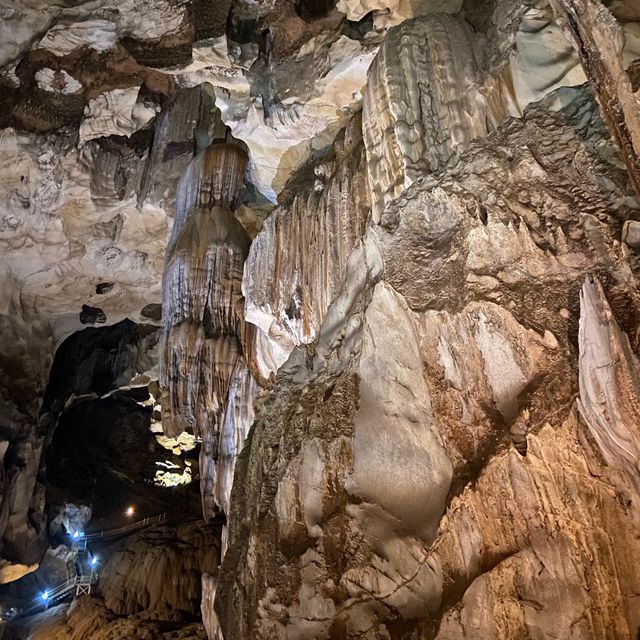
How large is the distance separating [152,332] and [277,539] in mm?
9624

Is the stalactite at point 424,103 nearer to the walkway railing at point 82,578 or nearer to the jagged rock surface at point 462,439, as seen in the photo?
the jagged rock surface at point 462,439

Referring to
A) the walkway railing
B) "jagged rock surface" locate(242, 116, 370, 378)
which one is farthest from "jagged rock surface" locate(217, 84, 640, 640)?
the walkway railing

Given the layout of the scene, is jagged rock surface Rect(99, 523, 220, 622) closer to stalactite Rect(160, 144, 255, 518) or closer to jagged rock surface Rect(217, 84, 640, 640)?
stalactite Rect(160, 144, 255, 518)

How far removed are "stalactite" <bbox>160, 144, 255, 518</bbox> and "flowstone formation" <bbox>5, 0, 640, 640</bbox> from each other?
0.03 m

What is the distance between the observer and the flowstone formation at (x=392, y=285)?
1.92m

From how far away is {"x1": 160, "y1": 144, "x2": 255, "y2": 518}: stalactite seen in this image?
232 inches

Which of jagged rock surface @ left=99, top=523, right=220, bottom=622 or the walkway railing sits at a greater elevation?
jagged rock surface @ left=99, top=523, right=220, bottom=622

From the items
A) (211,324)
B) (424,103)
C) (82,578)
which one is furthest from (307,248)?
(82,578)

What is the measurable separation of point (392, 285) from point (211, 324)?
3.83 m

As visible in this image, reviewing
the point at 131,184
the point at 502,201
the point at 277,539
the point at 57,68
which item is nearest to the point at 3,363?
the point at 131,184

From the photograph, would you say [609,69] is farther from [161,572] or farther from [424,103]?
[161,572]

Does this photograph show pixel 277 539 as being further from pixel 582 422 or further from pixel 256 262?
pixel 256 262

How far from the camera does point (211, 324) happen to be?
606cm

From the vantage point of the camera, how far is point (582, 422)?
6.20 feet
